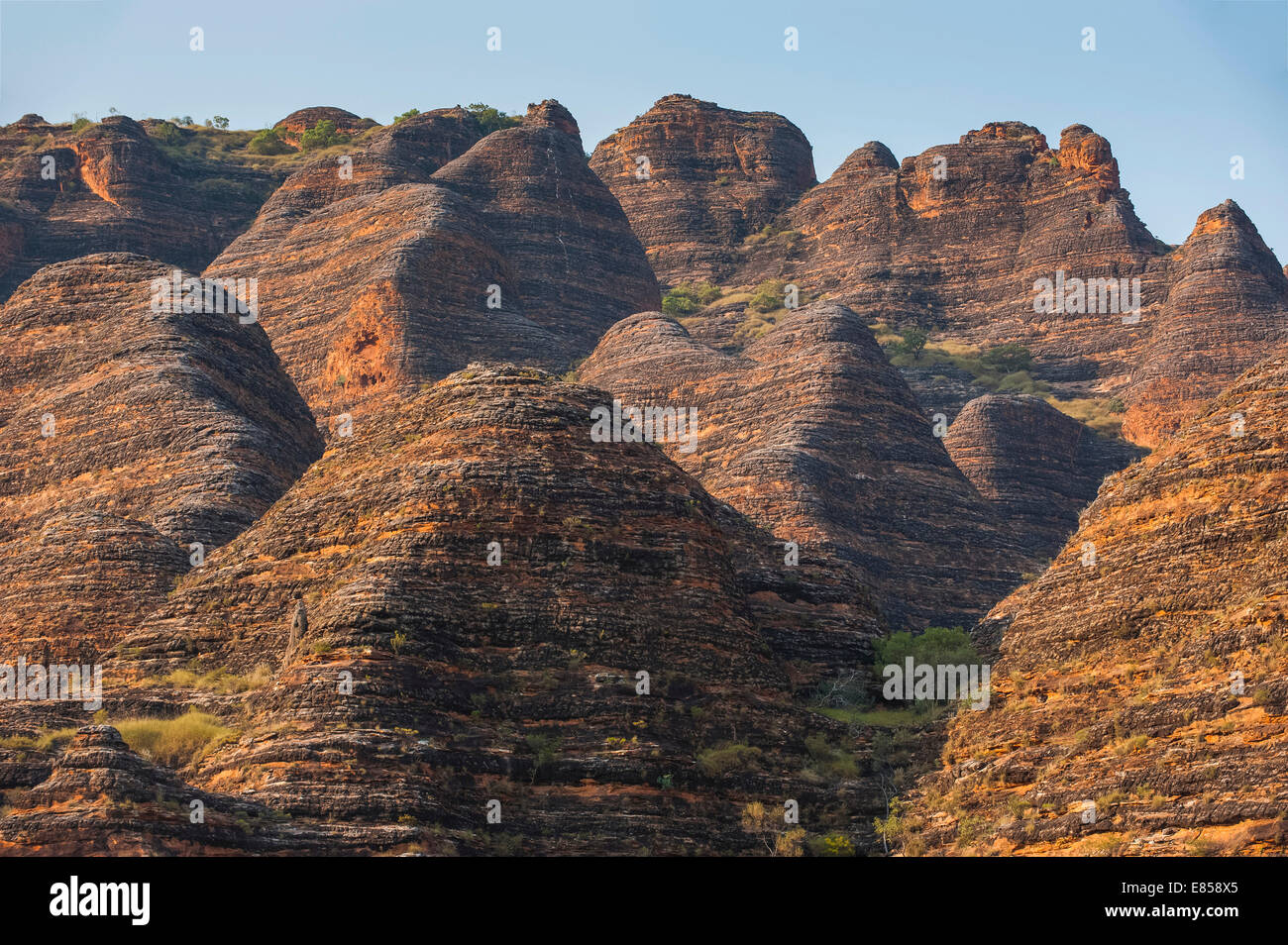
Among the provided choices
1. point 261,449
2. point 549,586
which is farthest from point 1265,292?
point 549,586

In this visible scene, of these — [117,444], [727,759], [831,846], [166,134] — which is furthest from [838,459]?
[166,134]

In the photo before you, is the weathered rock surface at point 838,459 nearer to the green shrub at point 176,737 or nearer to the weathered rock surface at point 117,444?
the weathered rock surface at point 117,444

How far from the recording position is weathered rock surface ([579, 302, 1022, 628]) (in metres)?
67.2

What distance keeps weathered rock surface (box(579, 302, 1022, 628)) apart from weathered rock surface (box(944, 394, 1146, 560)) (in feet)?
17.8

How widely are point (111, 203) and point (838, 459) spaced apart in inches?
2364

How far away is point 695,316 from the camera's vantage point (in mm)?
117062

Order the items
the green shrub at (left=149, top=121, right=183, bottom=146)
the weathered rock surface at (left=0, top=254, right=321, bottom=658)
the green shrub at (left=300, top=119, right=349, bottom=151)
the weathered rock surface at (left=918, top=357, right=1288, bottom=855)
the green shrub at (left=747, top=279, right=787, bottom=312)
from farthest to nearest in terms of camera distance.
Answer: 1. the green shrub at (left=149, top=121, right=183, bottom=146)
2. the green shrub at (left=300, top=119, right=349, bottom=151)
3. the green shrub at (left=747, top=279, right=787, bottom=312)
4. the weathered rock surface at (left=0, top=254, right=321, bottom=658)
5. the weathered rock surface at (left=918, top=357, right=1288, bottom=855)

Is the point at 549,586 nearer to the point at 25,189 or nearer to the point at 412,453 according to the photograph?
the point at 412,453

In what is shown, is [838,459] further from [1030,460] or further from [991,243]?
[991,243]

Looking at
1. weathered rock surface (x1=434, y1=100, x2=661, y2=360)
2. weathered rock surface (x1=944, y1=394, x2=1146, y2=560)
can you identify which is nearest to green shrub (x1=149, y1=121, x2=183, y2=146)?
weathered rock surface (x1=434, y1=100, x2=661, y2=360)

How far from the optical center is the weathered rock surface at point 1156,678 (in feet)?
114

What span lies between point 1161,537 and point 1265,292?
6204 centimetres

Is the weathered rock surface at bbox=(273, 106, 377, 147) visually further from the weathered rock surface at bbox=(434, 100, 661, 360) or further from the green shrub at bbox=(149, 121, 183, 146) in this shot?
the weathered rock surface at bbox=(434, 100, 661, 360)

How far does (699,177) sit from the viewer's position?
136625 mm
